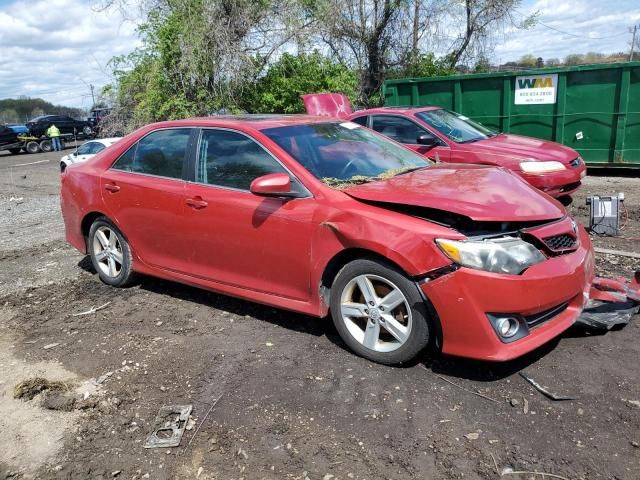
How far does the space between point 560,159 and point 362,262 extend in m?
5.48

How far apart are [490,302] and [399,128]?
5855 millimetres

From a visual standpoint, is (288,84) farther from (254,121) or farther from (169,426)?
(169,426)

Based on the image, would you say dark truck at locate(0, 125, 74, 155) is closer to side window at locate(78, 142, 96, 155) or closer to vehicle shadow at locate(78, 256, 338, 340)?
side window at locate(78, 142, 96, 155)

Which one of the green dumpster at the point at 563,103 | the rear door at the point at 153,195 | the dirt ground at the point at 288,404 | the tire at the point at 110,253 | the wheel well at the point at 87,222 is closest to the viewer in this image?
the dirt ground at the point at 288,404

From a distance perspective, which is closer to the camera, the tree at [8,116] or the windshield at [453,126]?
the windshield at [453,126]

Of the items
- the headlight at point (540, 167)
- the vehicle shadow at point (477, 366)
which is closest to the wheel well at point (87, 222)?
the vehicle shadow at point (477, 366)

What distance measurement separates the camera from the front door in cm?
394

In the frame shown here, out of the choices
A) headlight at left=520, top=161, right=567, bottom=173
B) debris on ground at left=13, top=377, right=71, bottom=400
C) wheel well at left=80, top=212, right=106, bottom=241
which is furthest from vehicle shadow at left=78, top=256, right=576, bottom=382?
headlight at left=520, top=161, right=567, bottom=173

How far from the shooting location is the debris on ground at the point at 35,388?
3658mm

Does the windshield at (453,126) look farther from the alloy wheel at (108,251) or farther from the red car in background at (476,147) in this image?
Answer: the alloy wheel at (108,251)

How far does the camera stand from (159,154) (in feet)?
16.3

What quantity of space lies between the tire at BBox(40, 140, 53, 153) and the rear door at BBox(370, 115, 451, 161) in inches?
1086

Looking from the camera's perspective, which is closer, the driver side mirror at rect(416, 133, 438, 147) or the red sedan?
the red sedan

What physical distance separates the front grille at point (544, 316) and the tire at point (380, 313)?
58cm
